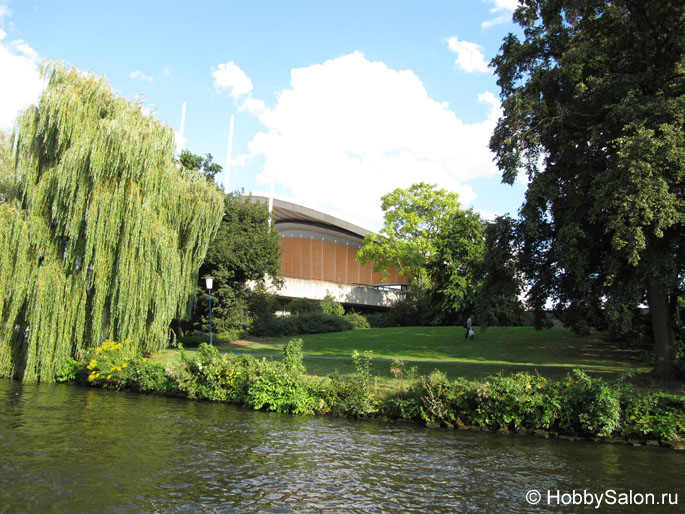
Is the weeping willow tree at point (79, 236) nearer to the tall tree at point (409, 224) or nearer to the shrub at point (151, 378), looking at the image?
the shrub at point (151, 378)

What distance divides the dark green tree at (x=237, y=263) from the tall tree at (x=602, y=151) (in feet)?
56.7

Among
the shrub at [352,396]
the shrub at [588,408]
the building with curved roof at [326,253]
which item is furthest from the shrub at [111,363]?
the building with curved roof at [326,253]

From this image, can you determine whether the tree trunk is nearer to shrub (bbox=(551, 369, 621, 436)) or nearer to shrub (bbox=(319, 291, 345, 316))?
shrub (bbox=(551, 369, 621, 436))

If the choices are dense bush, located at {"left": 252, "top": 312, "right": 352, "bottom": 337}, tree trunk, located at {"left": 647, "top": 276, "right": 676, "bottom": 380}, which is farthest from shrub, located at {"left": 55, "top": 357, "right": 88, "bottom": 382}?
tree trunk, located at {"left": 647, "top": 276, "right": 676, "bottom": 380}

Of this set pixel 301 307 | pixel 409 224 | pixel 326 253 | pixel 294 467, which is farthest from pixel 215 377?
pixel 326 253

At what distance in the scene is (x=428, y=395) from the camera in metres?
13.6

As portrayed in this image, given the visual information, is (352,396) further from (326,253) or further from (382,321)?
(326,253)

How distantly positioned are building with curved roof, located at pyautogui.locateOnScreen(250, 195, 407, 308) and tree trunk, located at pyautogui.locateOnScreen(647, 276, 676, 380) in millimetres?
32601

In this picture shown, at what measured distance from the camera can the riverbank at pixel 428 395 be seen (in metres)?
11.9

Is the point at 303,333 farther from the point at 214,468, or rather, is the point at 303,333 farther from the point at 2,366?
the point at 214,468

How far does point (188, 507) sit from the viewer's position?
277 inches

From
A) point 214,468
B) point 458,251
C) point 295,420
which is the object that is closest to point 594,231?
point 295,420

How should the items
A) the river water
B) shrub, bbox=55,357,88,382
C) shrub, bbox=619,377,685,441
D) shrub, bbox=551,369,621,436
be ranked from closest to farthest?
the river water, shrub, bbox=619,377,685,441, shrub, bbox=551,369,621,436, shrub, bbox=55,357,88,382

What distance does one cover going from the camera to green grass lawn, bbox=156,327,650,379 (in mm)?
18797
